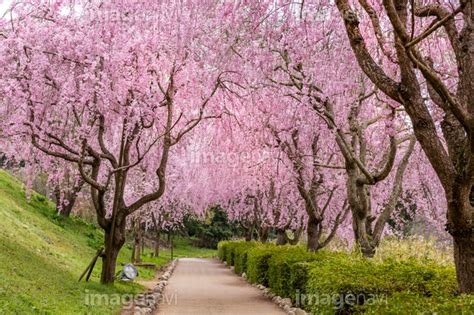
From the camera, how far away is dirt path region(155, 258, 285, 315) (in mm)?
11578

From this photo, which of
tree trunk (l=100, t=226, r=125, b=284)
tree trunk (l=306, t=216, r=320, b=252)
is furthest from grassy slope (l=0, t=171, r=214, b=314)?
tree trunk (l=306, t=216, r=320, b=252)

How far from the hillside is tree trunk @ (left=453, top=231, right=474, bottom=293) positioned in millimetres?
5549

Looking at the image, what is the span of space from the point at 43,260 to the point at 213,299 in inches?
172

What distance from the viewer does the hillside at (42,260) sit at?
8.44 metres

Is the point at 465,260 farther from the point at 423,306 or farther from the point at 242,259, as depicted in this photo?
the point at 242,259

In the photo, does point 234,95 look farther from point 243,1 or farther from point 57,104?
point 243,1

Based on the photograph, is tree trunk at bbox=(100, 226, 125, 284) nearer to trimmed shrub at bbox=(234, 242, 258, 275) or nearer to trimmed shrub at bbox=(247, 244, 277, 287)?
trimmed shrub at bbox=(247, 244, 277, 287)

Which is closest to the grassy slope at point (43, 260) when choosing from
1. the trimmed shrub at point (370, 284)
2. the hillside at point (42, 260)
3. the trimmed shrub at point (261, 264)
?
the hillside at point (42, 260)

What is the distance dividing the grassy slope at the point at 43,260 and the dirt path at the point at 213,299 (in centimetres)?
126

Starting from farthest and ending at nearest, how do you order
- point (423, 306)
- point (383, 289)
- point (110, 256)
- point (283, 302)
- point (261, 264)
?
1. point (261, 264)
2. point (110, 256)
3. point (283, 302)
4. point (383, 289)
5. point (423, 306)

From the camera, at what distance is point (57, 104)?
12383 mm

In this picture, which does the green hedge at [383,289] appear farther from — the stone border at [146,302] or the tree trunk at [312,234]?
the tree trunk at [312,234]

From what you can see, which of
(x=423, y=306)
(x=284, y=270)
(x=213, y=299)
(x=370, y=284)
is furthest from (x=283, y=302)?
(x=423, y=306)

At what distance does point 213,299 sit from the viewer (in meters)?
13.7
